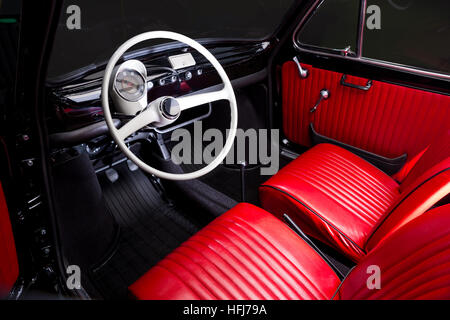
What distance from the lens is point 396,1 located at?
4.42 meters

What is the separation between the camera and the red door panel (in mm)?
1582

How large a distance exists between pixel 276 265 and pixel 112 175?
131cm

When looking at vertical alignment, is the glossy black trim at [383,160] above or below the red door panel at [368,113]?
below

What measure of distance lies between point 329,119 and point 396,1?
11.8 feet

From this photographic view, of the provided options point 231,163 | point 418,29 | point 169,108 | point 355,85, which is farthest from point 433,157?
point 418,29

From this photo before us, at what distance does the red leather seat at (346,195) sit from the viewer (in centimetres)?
114

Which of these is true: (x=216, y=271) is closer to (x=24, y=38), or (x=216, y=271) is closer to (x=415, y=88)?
(x=24, y=38)

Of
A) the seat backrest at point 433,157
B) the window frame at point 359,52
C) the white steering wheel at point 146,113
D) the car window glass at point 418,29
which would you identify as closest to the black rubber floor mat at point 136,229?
the white steering wheel at point 146,113

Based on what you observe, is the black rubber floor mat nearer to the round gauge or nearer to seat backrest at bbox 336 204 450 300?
the round gauge

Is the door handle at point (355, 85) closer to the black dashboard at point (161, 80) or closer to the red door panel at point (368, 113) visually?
the red door panel at point (368, 113)

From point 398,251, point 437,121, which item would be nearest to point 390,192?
point 437,121

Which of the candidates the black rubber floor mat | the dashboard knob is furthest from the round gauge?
the black rubber floor mat

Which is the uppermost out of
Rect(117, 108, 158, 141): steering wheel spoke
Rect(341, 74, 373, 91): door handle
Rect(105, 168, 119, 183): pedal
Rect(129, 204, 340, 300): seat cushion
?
Rect(117, 108, 158, 141): steering wheel spoke

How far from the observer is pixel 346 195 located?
4.62ft
